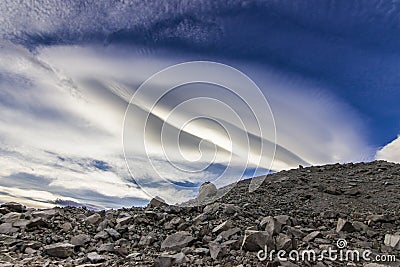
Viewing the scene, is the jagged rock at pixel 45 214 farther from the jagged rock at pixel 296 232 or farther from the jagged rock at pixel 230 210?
the jagged rock at pixel 296 232

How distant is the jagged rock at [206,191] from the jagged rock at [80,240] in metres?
4.15

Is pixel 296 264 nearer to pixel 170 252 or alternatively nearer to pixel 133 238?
pixel 170 252

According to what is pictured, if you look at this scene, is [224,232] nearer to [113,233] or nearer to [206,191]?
[113,233]

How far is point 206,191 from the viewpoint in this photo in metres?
11.6

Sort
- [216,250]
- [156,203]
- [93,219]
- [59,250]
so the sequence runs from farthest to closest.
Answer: [156,203] → [93,219] → [59,250] → [216,250]

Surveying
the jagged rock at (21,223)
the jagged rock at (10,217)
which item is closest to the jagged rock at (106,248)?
the jagged rock at (21,223)

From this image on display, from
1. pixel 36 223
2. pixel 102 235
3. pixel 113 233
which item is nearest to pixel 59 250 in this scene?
pixel 102 235

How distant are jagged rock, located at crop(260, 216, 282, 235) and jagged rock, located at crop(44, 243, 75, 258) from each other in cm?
415

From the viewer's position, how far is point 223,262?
6.38 meters

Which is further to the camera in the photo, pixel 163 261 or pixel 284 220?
pixel 284 220

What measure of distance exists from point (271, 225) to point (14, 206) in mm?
7702

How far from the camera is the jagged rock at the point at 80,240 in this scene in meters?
7.81

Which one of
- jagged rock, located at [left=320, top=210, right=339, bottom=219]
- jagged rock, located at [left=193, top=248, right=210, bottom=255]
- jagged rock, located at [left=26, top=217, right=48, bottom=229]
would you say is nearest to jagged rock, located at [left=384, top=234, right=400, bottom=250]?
jagged rock, located at [left=320, top=210, right=339, bottom=219]

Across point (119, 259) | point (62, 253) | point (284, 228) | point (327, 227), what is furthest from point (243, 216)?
point (62, 253)
